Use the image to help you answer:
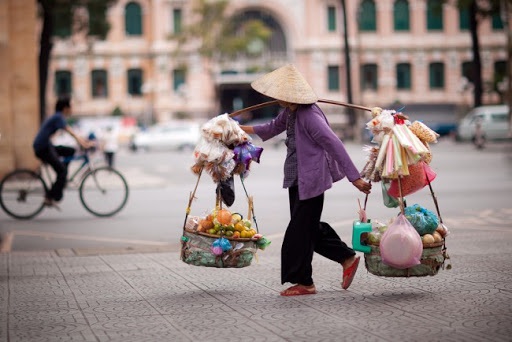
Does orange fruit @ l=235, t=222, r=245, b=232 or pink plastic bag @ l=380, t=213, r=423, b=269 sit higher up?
orange fruit @ l=235, t=222, r=245, b=232

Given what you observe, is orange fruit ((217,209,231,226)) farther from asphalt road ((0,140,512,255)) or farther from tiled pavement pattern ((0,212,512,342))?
asphalt road ((0,140,512,255))

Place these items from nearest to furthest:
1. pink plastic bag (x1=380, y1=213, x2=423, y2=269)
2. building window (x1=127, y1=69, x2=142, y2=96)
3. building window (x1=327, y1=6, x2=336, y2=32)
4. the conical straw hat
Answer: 1. pink plastic bag (x1=380, y1=213, x2=423, y2=269)
2. the conical straw hat
3. building window (x1=127, y1=69, x2=142, y2=96)
4. building window (x1=327, y1=6, x2=336, y2=32)

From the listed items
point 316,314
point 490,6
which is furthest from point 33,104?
point 490,6

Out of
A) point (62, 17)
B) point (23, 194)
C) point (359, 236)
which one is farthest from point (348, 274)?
point (62, 17)

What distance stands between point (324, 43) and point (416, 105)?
8.21 metres

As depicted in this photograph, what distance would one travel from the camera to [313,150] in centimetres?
775

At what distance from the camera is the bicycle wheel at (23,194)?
579 inches

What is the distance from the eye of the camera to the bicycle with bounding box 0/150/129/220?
48.5 ft

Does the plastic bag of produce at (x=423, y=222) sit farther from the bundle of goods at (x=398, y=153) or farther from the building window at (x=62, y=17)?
the building window at (x=62, y=17)

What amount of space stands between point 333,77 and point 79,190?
5975cm

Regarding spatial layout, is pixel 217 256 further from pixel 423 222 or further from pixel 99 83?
pixel 99 83

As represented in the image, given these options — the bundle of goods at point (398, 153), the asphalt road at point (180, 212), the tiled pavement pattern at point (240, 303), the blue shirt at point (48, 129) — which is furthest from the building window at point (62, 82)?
the bundle of goods at point (398, 153)

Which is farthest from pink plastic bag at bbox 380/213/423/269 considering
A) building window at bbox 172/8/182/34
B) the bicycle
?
building window at bbox 172/8/182/34

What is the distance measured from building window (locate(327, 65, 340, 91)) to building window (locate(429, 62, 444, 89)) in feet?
23.2
